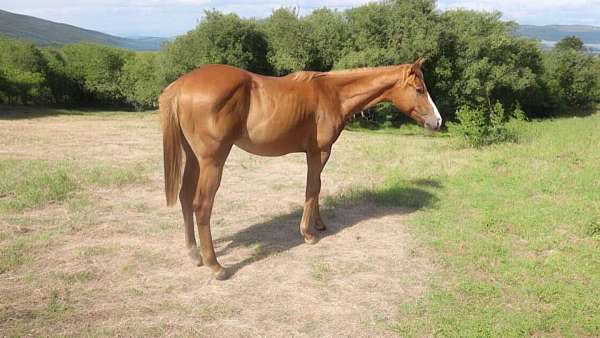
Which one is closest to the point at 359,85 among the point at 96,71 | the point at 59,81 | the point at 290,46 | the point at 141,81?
the point at 290,46

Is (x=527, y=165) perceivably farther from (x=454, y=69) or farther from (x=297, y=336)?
(x=454, y=69)

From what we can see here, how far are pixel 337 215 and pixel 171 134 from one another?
9.92ft

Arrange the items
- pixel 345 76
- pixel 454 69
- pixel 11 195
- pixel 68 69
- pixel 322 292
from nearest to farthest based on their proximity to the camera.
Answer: pixel 322 292 < pixel 345 76 < pixel 11 195 < pixel 454 69 < pixel 68 69

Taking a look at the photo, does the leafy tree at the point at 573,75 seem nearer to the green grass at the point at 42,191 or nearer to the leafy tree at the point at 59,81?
the leafy tree at the point at 59,81

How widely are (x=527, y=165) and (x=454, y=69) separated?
1504 centimetres

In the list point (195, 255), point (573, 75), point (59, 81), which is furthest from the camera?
point (573, 75)

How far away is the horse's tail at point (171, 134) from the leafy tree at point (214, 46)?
59.6 ft

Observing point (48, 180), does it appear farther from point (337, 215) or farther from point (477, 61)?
point (477, 61)

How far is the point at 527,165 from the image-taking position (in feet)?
29.0

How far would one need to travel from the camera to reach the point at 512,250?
199 inches

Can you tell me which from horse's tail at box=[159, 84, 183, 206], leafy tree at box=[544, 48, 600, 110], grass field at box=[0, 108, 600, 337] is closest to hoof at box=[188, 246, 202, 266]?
grass field at box=[0, 108, 600, 337]

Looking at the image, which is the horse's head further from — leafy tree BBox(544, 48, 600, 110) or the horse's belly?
leafy tree BBox(544, 48, 600, 110)

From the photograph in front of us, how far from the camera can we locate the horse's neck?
5.11 m

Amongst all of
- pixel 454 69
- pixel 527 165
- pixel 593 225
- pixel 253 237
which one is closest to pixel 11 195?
pixel 253 237
